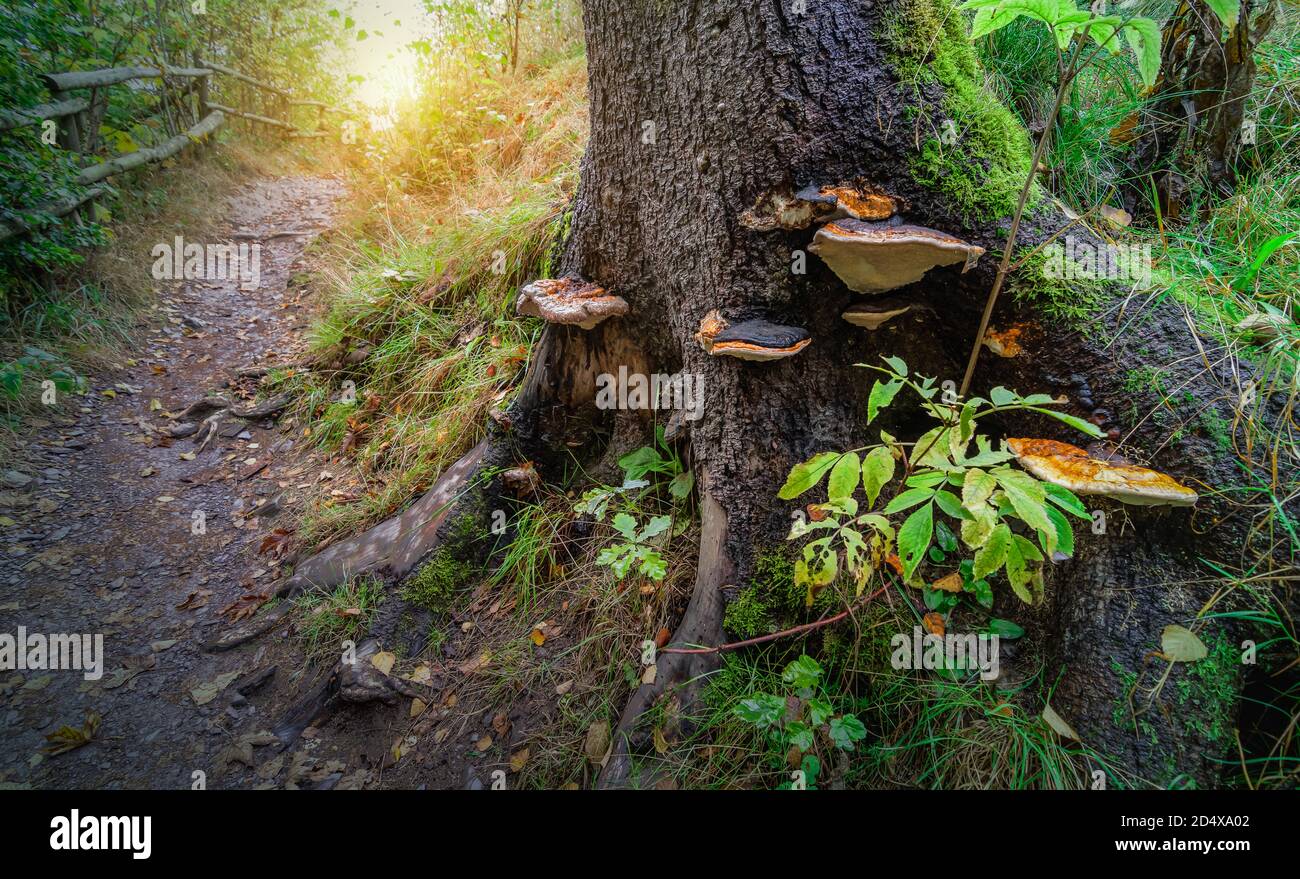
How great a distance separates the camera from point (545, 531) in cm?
313

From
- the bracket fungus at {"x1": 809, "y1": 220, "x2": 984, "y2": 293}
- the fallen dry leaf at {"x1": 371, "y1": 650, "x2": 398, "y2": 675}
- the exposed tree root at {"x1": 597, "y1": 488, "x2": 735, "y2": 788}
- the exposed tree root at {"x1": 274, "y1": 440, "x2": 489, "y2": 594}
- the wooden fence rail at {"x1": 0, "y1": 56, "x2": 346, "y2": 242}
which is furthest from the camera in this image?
the wooden fence rail at {"x1": 0, "y1": 56, "x2": 346, "y2": 242}

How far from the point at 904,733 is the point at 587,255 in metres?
2.40

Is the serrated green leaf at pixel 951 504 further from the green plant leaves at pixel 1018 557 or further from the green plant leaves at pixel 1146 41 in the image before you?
the green plant leaves at pixel 1146 41

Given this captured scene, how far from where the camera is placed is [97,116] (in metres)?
5.85

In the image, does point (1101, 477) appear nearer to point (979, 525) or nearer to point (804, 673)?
point (979, 525)

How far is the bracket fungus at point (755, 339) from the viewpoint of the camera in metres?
1.91

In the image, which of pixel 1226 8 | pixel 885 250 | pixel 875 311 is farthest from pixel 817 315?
pixel 1226 8

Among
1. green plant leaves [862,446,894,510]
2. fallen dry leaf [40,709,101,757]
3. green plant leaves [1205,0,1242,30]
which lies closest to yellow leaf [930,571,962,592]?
green plant leaves [862,446,894,510]

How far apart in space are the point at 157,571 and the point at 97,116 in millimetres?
5257

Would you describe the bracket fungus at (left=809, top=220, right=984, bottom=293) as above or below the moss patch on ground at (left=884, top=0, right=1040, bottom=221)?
below

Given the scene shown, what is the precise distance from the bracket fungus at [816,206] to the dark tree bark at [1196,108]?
208 centimetres

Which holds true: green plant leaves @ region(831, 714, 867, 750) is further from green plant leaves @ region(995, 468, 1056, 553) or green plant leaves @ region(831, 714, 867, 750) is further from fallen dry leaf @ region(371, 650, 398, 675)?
fallen dry leaf @ region(371, 650, 398, 675)

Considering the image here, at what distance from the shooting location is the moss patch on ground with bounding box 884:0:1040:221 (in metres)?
1.94

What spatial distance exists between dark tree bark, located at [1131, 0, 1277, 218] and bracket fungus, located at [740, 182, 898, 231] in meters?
2.08
